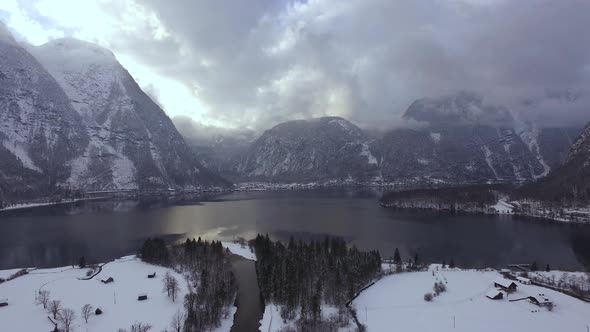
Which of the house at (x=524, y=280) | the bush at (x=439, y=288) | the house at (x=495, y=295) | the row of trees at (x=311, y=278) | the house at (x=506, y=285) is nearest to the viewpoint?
the row of trees at (x=311, y=278)

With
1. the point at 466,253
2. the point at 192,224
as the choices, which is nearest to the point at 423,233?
the point at 466,253

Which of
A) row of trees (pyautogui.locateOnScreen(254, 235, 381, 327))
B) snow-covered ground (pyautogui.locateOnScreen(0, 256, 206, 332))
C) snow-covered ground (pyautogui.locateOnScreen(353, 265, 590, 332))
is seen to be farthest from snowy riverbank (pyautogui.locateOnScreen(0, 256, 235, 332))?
snow-covered ground (pyautogui.locateOnScreen(353, 265, 590, 332))

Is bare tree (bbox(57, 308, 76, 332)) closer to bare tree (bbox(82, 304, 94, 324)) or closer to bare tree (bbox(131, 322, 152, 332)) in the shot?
bare tree (bbox(82, 304, 94, 324))

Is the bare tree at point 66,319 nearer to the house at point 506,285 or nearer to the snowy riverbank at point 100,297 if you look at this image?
the snowy riverbank at point 100,297

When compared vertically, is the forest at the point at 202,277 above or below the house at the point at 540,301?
below

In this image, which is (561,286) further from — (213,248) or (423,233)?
(213,248)

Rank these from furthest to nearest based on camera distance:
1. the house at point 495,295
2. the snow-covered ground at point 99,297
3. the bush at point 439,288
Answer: the bush at point 439,288, the house at point 495,295, the snow-covered ground at point 99,297

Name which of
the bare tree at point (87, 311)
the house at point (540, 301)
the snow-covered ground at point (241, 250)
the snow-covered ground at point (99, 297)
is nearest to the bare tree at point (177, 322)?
the snow-covered ground at point (99, 297)
